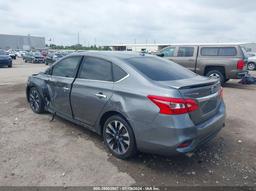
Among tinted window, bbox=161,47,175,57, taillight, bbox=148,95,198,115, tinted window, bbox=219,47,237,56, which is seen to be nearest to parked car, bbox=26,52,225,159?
taillight, bbox=148,95,198,115

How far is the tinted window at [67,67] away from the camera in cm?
441

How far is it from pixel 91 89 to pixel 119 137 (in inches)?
37.8

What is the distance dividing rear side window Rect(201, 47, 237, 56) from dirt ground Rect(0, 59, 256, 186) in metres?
5.81

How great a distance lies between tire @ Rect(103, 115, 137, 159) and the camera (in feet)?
11.0

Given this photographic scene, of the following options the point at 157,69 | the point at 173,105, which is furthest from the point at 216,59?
the point at 173,105

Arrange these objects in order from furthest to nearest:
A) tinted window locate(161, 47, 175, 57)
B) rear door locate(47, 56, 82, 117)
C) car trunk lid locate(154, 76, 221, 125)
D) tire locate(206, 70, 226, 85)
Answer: tinted window locate(161, 47, 175, 57) → tire locate(206, 70, 226, 85) → rear door locate(47, 56, 82, 117) → car trunk lid locate(154, 76, 221, 125)

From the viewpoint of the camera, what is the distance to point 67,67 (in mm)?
4637

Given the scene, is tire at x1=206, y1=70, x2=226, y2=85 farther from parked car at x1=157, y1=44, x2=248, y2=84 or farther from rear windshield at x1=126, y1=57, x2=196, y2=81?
rear windshield at x1=126, y1=57, x2=196, y2=81

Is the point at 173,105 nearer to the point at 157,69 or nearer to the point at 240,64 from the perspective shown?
the point at 157,69

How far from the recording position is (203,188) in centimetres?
288

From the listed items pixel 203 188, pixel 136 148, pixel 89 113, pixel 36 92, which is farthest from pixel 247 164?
pixel 36 92

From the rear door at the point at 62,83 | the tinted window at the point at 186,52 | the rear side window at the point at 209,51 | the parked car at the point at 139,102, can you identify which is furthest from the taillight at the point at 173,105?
the tinted window at the point at 186,52

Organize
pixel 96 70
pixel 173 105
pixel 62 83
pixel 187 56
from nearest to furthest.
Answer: pixel 173 105, pixel 96 70, pixel 62 83, pixel 187 56

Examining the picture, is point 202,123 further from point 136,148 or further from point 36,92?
point 36,92
